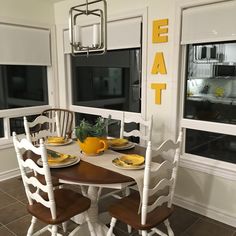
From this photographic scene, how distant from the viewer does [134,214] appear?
189 centimetres

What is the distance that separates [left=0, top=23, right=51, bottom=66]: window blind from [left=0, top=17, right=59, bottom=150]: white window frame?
60 millimetres

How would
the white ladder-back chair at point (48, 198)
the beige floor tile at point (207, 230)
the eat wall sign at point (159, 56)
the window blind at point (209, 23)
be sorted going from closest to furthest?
the white ladder-back chair at point (48, 198) < the window blind at point (209, 23) < the beige floor tile at point (207, 230) < the eat wall sign at point (159, 56)

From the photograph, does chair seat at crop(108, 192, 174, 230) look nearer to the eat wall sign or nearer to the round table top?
the round table top

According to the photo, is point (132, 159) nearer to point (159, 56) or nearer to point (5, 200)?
point (159, 56)

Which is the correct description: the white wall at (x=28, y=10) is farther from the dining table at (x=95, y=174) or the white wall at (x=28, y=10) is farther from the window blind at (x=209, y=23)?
the window blind at (x=209, y=23)

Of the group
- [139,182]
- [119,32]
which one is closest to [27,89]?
[119,32]

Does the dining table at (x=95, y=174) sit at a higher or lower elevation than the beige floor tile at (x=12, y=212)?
higher

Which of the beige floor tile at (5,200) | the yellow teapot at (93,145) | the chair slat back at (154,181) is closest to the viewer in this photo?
the chair slat back at (154,181)

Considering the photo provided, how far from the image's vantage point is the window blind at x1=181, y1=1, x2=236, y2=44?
7.55 feet

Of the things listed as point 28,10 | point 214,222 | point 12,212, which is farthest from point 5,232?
point 28,10

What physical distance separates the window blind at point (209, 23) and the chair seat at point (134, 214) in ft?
5.25

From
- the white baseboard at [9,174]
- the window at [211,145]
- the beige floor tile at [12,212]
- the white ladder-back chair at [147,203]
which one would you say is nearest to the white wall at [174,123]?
the window at [211,145]

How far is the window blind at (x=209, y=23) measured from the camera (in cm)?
230

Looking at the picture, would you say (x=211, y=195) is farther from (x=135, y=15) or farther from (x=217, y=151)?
(x=135, y=15)
